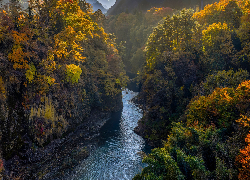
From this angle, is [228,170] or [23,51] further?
[23,51]

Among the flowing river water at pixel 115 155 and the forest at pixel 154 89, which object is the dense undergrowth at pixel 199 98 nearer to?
the forest at pixel 154 89

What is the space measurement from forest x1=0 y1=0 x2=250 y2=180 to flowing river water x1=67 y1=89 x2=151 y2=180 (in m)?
3.34

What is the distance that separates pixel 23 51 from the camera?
883 inches

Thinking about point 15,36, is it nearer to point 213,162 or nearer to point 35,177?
point 35,177

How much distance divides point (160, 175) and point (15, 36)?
22.3 m

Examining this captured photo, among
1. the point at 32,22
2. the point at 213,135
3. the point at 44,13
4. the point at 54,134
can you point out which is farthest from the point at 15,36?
the point at 213,135

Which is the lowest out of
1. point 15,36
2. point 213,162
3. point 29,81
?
point 213,162

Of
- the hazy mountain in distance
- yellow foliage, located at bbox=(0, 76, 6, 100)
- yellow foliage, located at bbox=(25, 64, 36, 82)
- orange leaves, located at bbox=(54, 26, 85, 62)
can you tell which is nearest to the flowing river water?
yellow foliage, located at bbox=(0, 76, 6, 100)

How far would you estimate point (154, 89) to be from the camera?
31562 mm

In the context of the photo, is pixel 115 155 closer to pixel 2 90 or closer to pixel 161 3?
pixel 2 90

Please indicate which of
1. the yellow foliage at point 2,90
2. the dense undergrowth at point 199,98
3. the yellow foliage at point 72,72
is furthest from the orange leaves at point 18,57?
the dense undergrowth at point 199,98

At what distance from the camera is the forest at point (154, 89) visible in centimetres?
1523

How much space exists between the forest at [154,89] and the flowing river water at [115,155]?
334 centimetres

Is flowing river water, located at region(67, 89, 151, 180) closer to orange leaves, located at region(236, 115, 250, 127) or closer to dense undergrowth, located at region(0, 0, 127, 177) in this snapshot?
dense undergrowth, located at region(0, 0, 127, 177)
